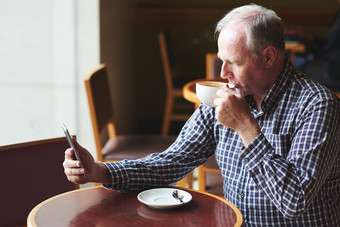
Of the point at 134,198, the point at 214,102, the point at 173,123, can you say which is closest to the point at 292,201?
the point at 214,102

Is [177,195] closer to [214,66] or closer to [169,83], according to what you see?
[214,66]

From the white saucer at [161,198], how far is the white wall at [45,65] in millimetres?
1307

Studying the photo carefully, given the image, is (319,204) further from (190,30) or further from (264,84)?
(190,30)

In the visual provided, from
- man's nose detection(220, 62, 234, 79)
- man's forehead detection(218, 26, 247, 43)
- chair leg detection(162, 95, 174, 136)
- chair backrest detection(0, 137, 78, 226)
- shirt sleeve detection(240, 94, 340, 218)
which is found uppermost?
man's forehead detection(218, 26, 247, 43)

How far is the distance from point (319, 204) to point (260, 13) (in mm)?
589

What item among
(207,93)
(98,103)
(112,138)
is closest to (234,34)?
(207,93)

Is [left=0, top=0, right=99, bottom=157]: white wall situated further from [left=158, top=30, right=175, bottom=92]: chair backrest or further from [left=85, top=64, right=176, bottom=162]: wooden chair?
[left=158, top=30, right=175, bottom=92]: chair backrest

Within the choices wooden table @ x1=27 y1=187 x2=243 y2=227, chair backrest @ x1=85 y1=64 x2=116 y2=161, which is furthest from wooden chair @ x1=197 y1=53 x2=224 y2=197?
wooden table @ x1=27 y1=187 x2=243 y2=227

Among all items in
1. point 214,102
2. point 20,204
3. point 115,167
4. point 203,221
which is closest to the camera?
point 203,221

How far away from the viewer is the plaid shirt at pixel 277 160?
55.3 inches

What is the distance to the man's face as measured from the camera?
1595 millimetres

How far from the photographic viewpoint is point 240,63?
161cm

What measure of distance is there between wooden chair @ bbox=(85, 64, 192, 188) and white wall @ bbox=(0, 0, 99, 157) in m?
0.39

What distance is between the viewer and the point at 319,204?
157 cm
